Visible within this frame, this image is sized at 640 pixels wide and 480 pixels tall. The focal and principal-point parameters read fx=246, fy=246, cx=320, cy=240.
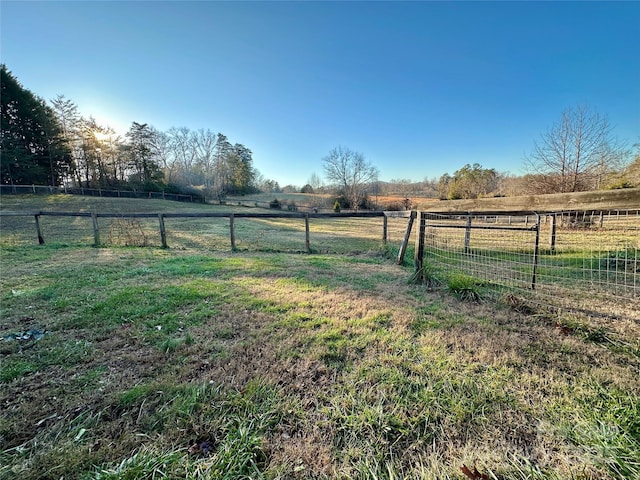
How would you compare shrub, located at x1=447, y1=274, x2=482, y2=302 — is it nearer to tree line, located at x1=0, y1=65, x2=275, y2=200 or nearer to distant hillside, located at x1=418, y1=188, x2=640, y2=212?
distant hillside, located at x1=418, y1=188, x2=640, y2=212

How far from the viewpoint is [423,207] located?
13.1 feet

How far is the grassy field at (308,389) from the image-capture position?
1.21 metres

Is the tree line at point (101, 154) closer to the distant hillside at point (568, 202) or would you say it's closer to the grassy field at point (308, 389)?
the grassy field at point (308, 389)

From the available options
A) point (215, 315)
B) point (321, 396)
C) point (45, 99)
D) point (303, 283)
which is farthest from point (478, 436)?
point (45, 99)

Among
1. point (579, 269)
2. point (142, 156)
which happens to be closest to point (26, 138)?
point (142, 156)

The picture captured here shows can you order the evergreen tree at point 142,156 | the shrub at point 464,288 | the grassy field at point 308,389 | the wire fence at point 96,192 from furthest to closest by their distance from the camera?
1. the evergreen tree at point 142,156
2. the wire fence at point 96,192
3. the shrub at point 464,288
4. the grassy field at point 308,389

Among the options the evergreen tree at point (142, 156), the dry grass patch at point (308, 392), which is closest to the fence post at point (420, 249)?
the dry grass patch at point (308, 392)

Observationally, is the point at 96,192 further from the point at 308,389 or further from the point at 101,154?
the point at 308,389

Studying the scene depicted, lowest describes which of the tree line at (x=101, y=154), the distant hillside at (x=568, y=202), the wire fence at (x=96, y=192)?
the distant hillside at (x=568, y=202)

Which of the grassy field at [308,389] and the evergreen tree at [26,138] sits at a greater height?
the evergreen tree at [26,138]

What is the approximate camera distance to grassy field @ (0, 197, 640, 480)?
121 centimetres

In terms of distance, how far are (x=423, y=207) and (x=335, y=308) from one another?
2245 mm

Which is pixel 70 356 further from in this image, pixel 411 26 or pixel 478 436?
pixel 411 26

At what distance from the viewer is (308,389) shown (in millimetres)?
1713
